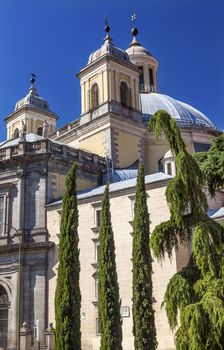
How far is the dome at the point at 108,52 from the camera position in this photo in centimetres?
4278

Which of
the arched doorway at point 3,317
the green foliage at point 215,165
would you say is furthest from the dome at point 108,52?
the green foliage at point 215,165

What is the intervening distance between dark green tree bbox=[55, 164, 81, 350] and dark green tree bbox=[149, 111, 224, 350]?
950 cm

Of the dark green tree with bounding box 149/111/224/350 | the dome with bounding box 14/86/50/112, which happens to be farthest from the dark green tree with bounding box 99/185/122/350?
the dome with bounding box 14/86/50/112

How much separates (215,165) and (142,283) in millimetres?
8342

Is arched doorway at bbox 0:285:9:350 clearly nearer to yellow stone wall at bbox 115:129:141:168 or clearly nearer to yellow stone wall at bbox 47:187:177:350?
yellow stone wall at bbox 47:187:177:350

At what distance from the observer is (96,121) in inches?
1615

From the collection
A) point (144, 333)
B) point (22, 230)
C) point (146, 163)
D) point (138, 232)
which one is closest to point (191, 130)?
point (146, 163)

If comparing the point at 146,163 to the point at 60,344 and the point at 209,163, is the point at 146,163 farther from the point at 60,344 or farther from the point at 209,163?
the point at 209,163

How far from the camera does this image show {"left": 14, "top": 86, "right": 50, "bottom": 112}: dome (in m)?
51.8

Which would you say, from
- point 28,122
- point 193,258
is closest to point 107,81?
point 28,122

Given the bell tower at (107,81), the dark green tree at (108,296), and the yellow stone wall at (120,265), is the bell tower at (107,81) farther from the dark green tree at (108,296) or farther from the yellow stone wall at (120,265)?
the dark green tree at (108,296)

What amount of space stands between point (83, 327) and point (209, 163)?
17443mm

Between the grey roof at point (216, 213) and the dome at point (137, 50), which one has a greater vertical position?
the dome at point (137, 50)

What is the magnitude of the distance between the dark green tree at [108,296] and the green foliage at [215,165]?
841 centimetres
